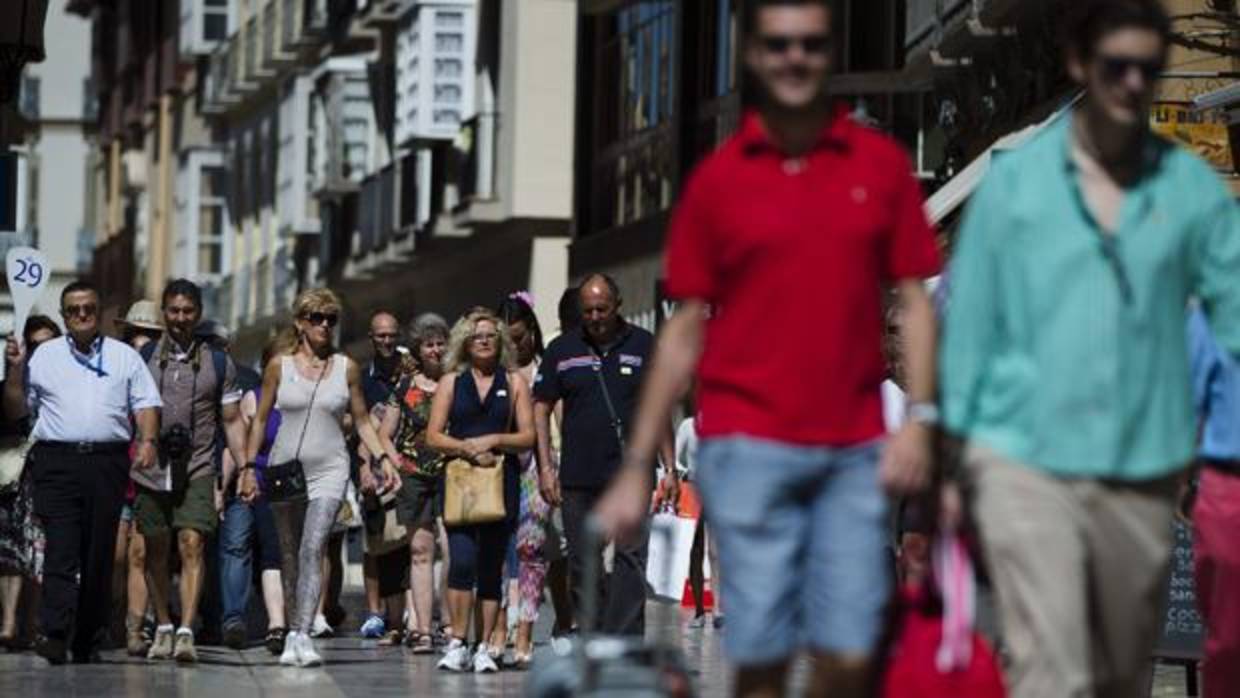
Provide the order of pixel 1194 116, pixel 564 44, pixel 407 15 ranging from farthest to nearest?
pixel 407 15
pixel 564 44
pixel 1194 116

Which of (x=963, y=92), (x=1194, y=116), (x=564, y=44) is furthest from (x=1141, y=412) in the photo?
(x=564, y=44)

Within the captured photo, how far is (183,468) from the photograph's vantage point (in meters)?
20.0

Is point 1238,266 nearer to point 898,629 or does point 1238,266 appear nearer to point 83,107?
point 898,629

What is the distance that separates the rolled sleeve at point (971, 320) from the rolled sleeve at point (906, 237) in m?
0.14

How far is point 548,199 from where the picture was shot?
4581 centimetres

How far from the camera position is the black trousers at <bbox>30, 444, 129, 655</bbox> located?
19.0m

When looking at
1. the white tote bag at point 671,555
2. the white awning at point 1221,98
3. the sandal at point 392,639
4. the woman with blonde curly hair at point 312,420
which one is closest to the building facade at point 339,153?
the white tote bag at point 671,555

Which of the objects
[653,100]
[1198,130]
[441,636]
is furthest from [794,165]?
[653,100]

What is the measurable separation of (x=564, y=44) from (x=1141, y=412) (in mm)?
37091

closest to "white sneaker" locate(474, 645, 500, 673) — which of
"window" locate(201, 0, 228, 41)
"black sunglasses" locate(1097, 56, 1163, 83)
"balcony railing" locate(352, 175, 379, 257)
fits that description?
"black sunglasses" locate(1097, 56, 1163, 83)

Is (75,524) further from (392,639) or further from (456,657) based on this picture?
(392,639)

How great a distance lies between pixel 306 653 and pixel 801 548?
35.5 ft

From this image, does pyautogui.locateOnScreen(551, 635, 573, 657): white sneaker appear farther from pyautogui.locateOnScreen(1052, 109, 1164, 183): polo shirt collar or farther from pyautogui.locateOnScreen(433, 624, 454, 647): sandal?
pyautogui.locateOnScreen(1052, 109, 1164, 183): polo shirt collar

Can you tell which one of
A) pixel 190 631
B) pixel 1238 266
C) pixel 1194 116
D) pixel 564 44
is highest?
pixel 564 44
